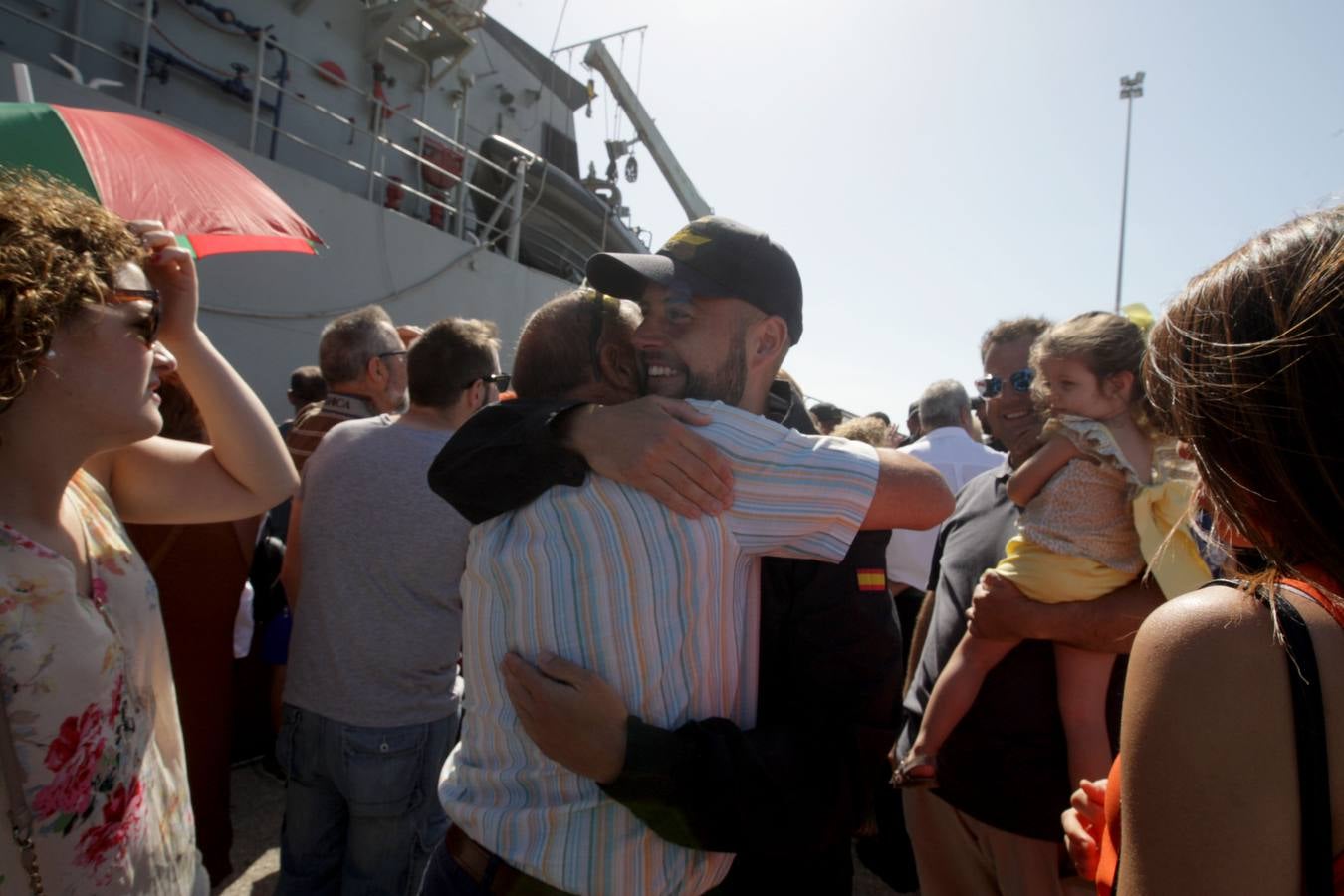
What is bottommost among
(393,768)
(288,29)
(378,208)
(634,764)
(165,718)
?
(393,768)

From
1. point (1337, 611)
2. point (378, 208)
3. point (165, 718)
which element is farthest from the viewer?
point (378, 208)

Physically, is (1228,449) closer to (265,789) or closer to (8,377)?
(8,377)

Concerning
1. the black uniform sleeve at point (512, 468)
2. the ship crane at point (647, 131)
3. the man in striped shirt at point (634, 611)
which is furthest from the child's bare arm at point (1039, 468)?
the ship crane at point (647, 131)

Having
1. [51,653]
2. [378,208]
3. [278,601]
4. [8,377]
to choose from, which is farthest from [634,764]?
[378,208]

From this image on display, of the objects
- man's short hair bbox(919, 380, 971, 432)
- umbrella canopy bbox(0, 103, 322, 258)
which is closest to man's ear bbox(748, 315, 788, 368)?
umbrella canopy bbox(0, 103, 322, 258)

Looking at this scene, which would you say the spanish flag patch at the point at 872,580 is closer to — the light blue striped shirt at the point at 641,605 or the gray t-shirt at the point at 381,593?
the light blue striped shirt at the point at 641,605

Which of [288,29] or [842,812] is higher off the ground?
[288,29]

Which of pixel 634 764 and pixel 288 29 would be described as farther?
pixel 288 29

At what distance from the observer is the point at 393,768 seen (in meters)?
2.32

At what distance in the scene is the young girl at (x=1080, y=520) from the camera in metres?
1.99

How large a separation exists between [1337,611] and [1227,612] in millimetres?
97

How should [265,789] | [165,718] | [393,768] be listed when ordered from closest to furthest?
1. [165,718]
2. [393,768]
3. [265,789]

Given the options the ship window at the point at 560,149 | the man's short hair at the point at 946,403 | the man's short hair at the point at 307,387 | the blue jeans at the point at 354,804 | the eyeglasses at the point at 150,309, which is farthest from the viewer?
the ship window at the point at 560,149

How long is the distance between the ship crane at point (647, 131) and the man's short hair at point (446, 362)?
14193 mm
